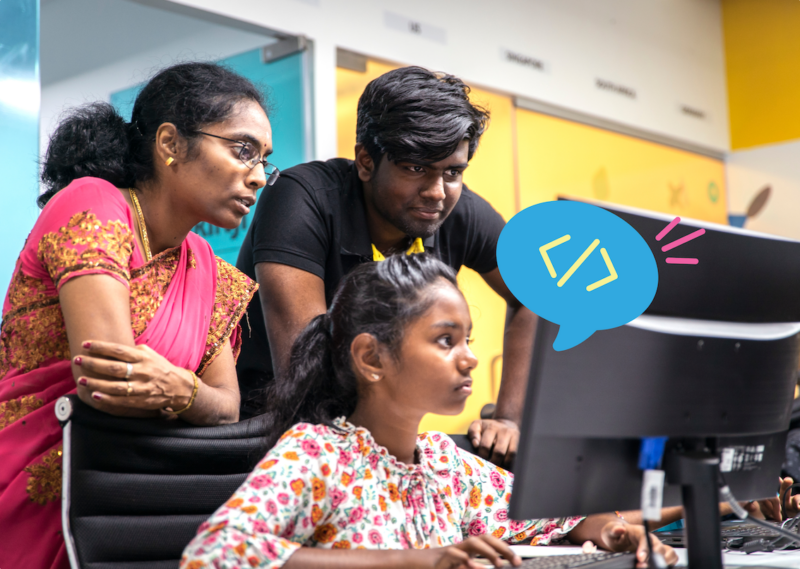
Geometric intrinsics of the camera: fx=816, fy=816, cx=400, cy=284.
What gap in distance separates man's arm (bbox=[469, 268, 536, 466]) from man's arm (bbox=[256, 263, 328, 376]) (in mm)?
358

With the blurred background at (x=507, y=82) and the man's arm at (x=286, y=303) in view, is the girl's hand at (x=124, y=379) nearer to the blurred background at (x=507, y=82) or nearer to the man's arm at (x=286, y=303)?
the man's arm at (x=286, y=303)

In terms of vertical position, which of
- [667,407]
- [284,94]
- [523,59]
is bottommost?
[667,407]

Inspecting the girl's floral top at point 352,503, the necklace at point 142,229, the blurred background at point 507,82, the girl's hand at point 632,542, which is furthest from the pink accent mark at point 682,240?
the blurred background at point 507,82

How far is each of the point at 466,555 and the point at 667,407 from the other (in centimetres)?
28

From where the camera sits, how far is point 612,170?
450 centimetres

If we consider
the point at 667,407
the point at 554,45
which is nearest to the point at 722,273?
the point at 667,407

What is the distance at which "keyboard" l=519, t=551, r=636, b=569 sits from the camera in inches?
36.3

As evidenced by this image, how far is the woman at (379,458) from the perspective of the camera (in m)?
0.96

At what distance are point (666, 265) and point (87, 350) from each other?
0.78m

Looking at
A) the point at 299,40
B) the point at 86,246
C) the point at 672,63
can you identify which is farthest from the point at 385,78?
the point at 672,63

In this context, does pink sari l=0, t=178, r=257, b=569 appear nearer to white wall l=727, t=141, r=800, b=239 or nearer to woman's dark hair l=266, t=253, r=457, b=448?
woman's dark hair l=266, t=253, r=457, b=448

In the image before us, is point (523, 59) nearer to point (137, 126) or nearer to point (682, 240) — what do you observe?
point (137, 126)

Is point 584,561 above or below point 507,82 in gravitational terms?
below

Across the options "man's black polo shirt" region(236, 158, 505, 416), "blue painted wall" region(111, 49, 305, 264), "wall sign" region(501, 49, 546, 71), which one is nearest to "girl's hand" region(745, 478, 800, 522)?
"man's black polo shirt" region(236, 158, 505, 416)
